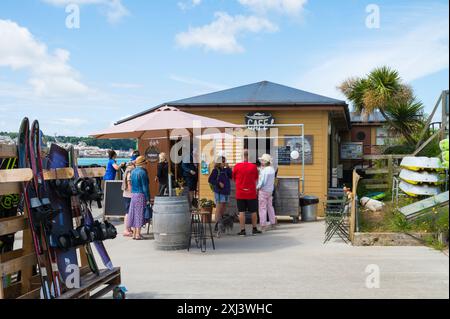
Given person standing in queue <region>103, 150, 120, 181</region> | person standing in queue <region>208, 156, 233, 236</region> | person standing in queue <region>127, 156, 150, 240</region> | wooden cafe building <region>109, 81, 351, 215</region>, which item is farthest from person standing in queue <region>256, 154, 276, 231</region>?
person standing in queue <region>103, 150, 120, 181</region>

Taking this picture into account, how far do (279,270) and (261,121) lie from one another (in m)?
7.77

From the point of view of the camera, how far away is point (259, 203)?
37.3ft

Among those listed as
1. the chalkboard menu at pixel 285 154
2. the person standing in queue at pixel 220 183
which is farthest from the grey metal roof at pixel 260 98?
the person standing in queue at pixel 220 183

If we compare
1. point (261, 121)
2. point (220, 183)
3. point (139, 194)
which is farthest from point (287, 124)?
point (139, 194)

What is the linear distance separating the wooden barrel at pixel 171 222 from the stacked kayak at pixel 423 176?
4678mm

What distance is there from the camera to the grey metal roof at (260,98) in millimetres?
14173

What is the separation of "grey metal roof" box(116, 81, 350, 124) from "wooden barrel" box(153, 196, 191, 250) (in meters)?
6.10

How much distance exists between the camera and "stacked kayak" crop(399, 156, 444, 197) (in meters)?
A: 9.96

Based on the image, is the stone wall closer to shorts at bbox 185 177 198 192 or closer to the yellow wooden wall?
the yellow wooden wall

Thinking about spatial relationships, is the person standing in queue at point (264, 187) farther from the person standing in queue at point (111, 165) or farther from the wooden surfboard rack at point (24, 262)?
the wooden surfboard rack at point (24, 262)

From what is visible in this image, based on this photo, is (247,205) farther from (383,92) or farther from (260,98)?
(383,92)

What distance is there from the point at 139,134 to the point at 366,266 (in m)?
6.63
